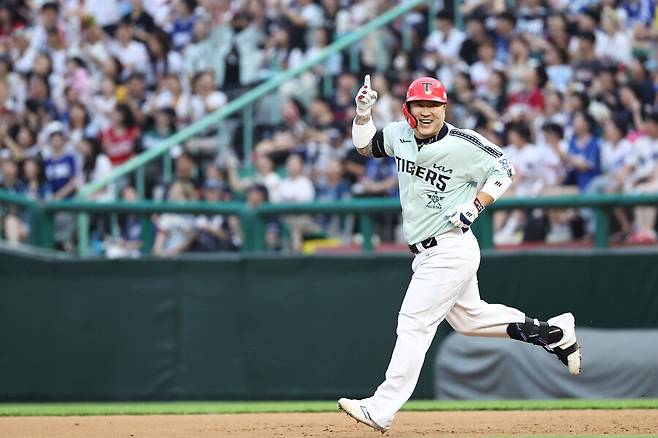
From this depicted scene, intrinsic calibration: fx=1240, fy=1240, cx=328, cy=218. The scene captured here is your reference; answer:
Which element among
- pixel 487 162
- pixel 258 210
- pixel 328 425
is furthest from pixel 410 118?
pixel 258 210

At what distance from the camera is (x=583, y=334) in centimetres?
1076

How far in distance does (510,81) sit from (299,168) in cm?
256

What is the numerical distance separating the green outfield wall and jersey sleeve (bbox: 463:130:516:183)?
4060 millimetres

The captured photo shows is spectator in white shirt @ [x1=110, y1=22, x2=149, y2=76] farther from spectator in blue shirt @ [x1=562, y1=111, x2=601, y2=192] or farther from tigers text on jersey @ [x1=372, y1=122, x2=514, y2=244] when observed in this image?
tigers text on jersey @ [x1=372, y1=122, x2=514, y2=244]

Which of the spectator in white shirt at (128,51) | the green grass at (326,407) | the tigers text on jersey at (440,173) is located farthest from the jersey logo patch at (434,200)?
the spectator in white shirt at (128,51)

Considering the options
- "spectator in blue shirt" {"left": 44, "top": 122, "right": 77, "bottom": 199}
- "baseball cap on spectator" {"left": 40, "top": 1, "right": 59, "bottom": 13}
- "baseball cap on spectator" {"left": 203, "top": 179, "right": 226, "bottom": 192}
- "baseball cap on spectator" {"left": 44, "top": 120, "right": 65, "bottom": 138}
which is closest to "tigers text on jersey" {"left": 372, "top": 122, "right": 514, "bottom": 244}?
"baseball cap on spectator" {"left": 203, "top": 179, "right": 226, "bottom": 192}

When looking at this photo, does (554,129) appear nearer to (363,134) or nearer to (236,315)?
(236,315)

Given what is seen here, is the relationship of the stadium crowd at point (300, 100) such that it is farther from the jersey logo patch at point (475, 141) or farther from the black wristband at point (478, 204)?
the black wristband at point (478, 204)

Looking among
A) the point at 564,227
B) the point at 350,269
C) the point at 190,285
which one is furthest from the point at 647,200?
the point at 190,285

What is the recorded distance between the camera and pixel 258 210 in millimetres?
12008

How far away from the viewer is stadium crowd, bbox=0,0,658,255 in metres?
12.3

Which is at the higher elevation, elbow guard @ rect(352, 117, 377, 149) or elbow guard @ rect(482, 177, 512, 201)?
elbow guard @ rect(352, 117, 377, 149)

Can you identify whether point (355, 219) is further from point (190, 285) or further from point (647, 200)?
point (647, 200)

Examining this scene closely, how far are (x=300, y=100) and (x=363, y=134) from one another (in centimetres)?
737
